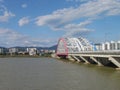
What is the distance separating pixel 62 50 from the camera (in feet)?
467

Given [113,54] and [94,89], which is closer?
[94,89]

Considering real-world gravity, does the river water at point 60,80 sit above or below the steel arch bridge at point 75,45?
below

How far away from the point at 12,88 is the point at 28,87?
153cm

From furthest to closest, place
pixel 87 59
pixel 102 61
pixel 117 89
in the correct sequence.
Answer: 1. pixel 87 59
2. pixel 102 61
3. pixel 117 89

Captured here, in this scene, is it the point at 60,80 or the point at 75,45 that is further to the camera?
the point at 75,45

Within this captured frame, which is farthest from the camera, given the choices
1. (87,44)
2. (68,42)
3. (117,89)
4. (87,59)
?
(68,42)

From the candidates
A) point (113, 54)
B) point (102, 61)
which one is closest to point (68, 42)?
point (102, 61)

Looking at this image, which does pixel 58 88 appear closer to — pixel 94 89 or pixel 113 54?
pixel 94 89

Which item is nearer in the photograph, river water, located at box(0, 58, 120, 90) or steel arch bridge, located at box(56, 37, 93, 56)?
river water, located at box(0, 58, 120, 90)

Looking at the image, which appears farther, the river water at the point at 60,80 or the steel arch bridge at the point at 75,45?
the steel arch bridge at the point at 75,45

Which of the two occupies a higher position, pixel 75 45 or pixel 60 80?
pixel 75 45

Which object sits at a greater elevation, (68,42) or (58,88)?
(68,42)

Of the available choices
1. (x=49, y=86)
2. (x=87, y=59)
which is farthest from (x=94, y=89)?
(x=87, y=59)

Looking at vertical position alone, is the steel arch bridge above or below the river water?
above
